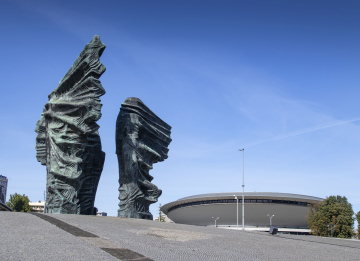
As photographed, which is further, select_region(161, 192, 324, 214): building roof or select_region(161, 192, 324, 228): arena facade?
select_region(161, 192, 324, 228): arena facade

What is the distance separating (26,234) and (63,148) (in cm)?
1430

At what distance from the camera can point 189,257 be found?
13797 millimetres

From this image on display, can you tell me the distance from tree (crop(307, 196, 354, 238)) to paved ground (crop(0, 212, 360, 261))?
39.1 m

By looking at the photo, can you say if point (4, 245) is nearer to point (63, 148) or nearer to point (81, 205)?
point (63, 148)

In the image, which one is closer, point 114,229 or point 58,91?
point 114,229

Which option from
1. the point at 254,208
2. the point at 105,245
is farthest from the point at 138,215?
the point at 254,208

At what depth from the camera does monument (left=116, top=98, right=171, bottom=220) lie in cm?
2986

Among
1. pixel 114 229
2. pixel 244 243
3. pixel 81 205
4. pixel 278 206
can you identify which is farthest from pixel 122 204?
pixel 278 206

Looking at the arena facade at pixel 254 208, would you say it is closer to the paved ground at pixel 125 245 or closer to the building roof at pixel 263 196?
the building roof at pixel 263 196

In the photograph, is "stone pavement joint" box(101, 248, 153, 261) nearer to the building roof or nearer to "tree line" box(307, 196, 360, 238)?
"tree line" box(307, 196, 360, 238)

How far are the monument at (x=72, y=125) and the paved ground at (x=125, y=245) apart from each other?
7461 millimetres

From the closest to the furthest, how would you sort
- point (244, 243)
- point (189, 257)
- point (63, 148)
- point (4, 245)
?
point (4, 245) → point (189, 257) → point (244, 243) → point (63, 148)

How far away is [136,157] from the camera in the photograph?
30.0 metres

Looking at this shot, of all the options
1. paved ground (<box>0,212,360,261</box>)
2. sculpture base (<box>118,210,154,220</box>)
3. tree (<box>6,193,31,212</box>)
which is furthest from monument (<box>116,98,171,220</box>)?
tree (<box>6,193,31,212</box>)
